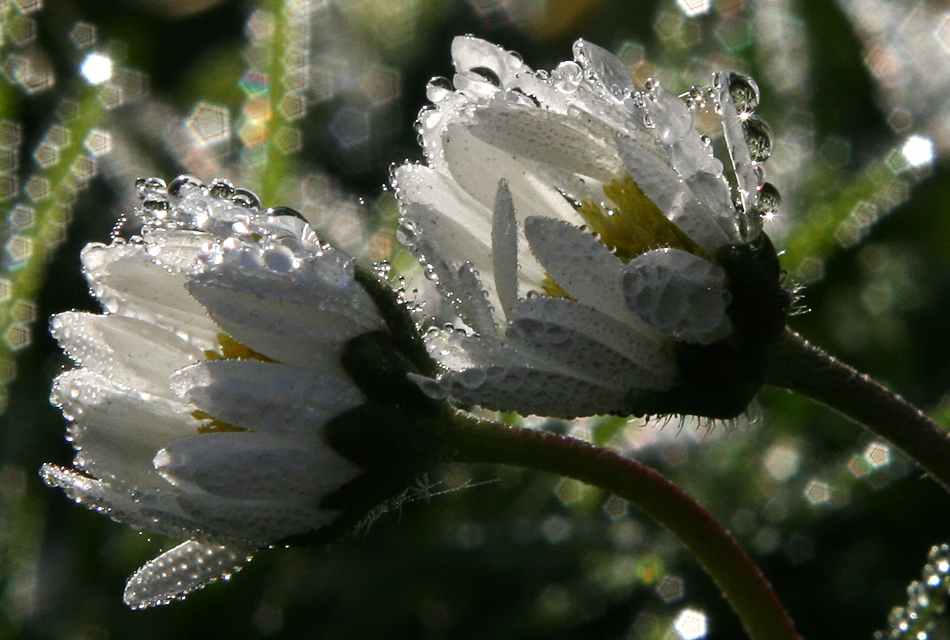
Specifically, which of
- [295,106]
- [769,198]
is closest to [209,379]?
[769,198]

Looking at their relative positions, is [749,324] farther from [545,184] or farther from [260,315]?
[260,315]

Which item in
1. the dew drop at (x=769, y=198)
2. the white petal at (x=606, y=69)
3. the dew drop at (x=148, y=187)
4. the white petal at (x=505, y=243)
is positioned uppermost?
the dew drop at (x=769, y=198)

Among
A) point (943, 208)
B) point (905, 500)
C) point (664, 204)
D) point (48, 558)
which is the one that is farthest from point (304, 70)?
point (664, 204)

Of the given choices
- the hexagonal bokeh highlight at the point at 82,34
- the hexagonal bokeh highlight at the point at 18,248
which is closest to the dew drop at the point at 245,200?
the hexagonal bokeh highlight at the point at 18,248

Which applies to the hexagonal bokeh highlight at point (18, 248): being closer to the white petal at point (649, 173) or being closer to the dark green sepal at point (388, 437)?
the dark green sepal at point (388, 437)

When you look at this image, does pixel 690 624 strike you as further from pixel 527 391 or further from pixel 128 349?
pixel 128 349
